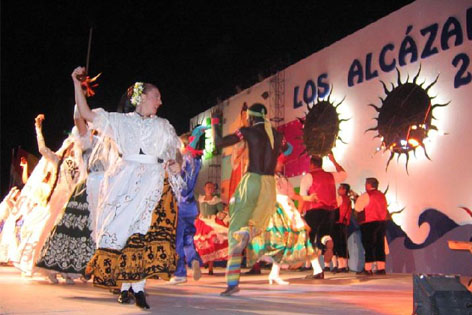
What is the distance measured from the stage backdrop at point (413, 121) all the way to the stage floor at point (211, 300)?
9.18 ft

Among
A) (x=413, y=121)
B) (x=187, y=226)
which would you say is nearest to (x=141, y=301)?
(x=187, y=226)

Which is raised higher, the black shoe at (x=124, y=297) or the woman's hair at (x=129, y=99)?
the woman's hair at (x=129, y=99)

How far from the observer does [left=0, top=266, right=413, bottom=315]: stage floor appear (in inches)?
149

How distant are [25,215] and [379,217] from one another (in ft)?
Result: 16.8

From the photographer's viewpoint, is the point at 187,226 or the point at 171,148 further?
the point at 187,226

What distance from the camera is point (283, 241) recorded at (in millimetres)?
6129

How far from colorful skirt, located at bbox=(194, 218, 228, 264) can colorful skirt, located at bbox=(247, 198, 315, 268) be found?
1889 millimetres

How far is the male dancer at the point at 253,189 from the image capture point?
201 inches

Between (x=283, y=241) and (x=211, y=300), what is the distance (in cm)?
177

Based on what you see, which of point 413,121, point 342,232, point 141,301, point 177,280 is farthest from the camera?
point 342,232

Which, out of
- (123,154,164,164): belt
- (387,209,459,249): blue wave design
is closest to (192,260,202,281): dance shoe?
(123,154,164,164): belt

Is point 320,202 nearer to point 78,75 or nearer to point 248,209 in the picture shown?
point 248,209

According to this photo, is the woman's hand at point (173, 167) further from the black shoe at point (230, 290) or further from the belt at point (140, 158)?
the black shoe at point (230, 290)

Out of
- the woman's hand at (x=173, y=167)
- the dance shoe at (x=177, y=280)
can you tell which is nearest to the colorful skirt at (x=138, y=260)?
the woman's hand at (x=173, y=167)
